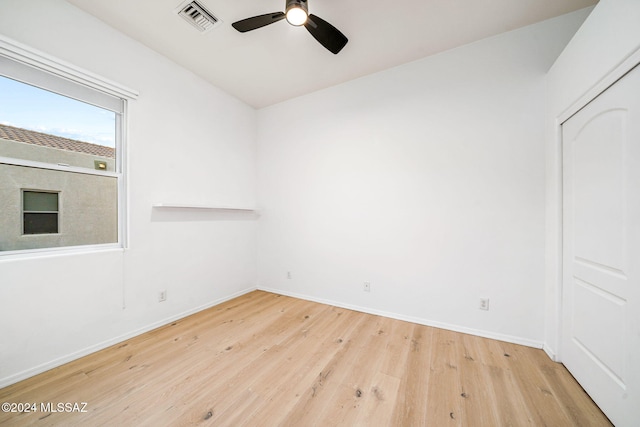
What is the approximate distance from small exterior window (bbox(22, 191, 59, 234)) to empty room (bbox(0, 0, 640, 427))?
0.05 feet

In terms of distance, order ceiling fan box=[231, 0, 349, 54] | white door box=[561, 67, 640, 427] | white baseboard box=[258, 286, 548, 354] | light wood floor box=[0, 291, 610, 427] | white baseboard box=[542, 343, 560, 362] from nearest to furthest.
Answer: white door box=[561, 67, 640, 427], light wood floor box=[0, 291, 610, 427], ceiling fan box=[231, 0, 349, 54], white baseboard box=[542, 343, 560, 362], white baseboard box=[258, 286, 548, 354]

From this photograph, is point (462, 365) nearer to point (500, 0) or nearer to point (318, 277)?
point (318, 277)

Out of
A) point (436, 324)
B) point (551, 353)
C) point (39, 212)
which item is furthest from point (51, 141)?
point (551, 353)

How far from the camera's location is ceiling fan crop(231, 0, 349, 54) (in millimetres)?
1565

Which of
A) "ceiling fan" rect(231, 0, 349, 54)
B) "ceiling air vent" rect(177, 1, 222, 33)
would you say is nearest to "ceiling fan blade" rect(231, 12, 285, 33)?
"ceiling fan" rect(231, 0, 349, 54)

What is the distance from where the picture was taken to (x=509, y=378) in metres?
1.64

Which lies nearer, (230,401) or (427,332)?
(230,401)

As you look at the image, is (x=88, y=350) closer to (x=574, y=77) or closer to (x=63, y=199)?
(x=63, y=199)

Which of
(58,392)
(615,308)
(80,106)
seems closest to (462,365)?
(615,308)

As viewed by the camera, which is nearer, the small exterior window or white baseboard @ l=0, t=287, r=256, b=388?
white baseboard @ l=0, t=287, r=256, b=388

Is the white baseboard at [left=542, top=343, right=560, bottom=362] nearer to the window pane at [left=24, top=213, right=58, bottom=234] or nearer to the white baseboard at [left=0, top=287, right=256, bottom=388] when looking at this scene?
the white baseboard at [left=0, top=287, right=256, bottom=388]

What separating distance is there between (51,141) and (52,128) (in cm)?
11

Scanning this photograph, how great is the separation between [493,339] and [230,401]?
2352 millimetres

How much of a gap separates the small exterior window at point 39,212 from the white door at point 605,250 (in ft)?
12.8
